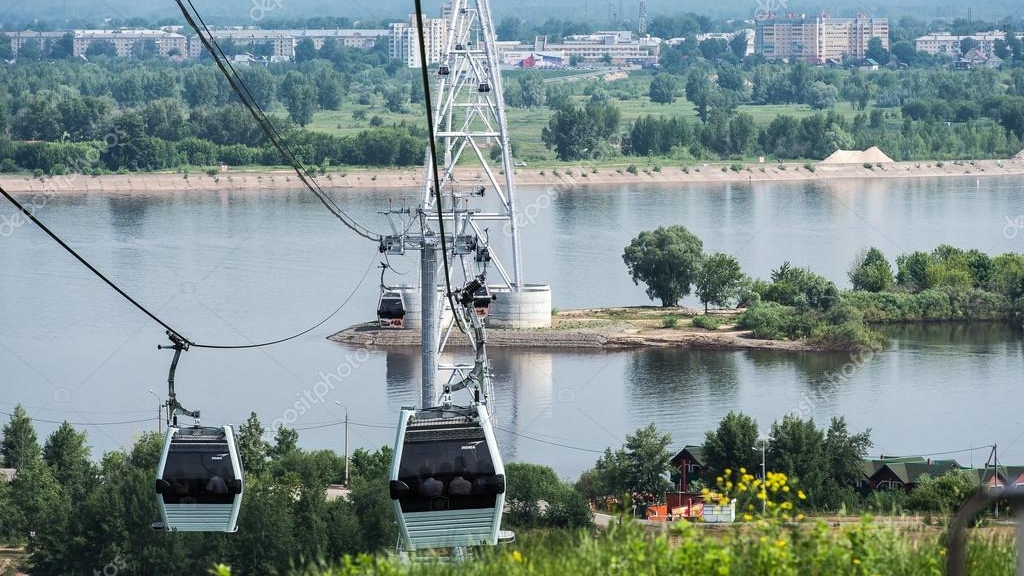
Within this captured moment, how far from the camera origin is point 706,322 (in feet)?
92.4

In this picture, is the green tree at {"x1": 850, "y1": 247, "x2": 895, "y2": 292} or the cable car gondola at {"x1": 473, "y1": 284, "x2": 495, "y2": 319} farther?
the green tree at {"x1": 850, "y1": 247, "x2": 895, "y2": 292}

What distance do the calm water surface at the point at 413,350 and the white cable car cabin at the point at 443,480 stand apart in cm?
1030

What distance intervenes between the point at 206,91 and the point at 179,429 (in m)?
64.8

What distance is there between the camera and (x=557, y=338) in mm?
27297

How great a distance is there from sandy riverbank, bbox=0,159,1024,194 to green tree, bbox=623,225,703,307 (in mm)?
21584

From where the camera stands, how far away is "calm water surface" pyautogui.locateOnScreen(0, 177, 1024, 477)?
70.5 ft

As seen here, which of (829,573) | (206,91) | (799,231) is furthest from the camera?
(206,91)

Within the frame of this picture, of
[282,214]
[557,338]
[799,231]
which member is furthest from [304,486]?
[282,214]

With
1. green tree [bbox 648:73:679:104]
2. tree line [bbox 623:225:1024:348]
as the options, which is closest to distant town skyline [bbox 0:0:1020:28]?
green tree [bbox 648:73:679:104]

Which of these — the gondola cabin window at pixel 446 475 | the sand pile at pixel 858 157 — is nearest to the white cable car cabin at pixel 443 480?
the gondola cabin window at pixel 446 475

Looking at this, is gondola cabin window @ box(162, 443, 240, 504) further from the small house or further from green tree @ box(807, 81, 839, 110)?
green tree @ box(807, 81, 839, 110)

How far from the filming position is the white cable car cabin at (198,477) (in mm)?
9023

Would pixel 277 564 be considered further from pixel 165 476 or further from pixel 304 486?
pixel 165 476

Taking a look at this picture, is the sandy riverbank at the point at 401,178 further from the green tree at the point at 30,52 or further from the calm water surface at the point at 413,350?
the green tree at the point at 30,52
